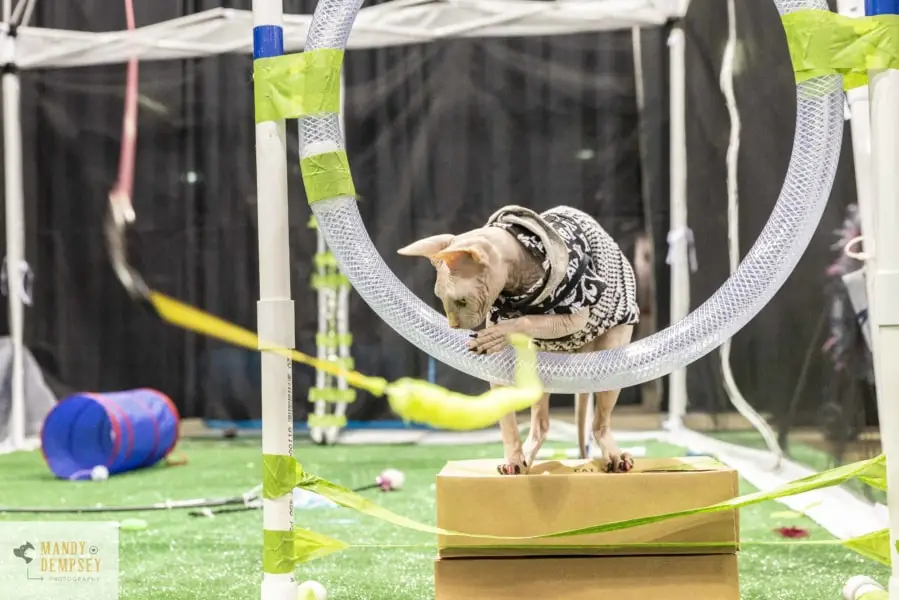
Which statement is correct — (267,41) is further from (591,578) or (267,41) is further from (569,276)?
(591,578)

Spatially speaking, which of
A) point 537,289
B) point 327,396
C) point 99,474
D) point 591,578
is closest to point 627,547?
point 591,578

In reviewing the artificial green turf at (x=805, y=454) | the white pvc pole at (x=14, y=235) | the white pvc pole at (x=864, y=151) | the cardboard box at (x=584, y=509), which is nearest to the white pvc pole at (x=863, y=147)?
the white pvc pole at (x=864, y=151)

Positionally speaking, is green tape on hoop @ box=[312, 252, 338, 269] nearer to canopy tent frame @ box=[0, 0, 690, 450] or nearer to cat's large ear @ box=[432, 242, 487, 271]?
canopy tent frame @ box=[0, 0, 690, 450]

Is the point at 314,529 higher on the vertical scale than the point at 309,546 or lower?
lower

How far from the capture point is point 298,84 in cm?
168

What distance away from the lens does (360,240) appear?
1724 mm

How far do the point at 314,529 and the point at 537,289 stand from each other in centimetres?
147

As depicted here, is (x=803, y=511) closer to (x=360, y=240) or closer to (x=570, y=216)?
(x=570, y=216)

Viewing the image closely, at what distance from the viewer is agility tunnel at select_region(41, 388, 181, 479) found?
3.84 meters

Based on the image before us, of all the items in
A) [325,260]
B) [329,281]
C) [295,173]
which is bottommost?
[329,281]

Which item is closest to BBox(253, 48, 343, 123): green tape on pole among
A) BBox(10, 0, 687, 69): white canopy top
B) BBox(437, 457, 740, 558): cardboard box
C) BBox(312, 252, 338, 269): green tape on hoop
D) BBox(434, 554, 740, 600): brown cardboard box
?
BBox(437, 457, 740, 558): cardboard box

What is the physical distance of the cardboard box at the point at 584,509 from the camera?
167 centimetres

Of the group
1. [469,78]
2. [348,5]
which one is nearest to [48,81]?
[469,78]

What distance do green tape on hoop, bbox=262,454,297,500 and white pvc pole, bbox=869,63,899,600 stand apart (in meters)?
1.07
